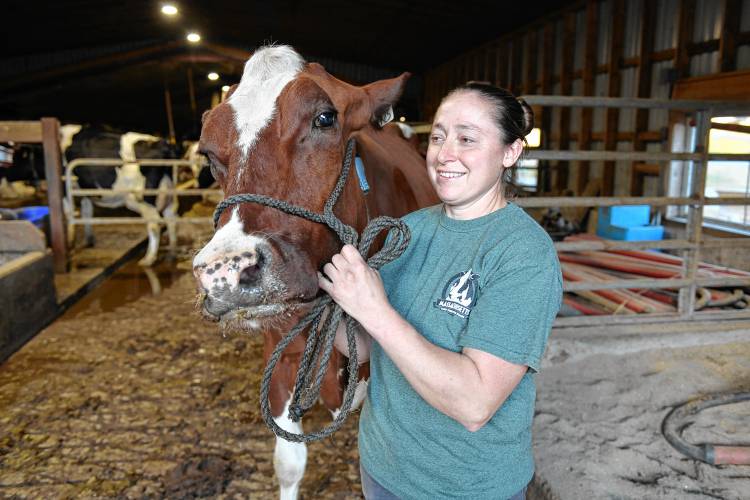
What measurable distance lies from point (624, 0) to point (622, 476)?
8.97 m

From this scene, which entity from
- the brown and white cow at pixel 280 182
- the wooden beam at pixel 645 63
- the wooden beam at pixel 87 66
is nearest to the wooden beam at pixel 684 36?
the wooden beam at pixel 645 63

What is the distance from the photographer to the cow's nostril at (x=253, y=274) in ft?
4.02

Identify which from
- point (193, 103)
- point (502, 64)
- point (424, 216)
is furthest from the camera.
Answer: point (193, 103)

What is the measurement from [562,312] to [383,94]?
316cm

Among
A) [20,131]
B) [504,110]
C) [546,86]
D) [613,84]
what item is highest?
[546,86]

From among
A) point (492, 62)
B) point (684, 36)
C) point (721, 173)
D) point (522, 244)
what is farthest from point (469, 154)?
point (492, 62)

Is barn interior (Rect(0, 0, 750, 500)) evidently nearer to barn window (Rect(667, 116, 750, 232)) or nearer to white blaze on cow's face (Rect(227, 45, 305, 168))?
barn window (Rect(667, 116, 750, 232))

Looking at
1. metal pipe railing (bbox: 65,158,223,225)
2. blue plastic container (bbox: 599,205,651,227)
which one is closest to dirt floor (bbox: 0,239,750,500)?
metal pipe railing (bbox: 65,158,223,225)

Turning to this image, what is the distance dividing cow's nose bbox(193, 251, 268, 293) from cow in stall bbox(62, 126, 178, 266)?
691 centimetres

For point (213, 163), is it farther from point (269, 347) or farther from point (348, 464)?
point (348, 464)

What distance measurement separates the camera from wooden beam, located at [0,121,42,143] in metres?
6.04

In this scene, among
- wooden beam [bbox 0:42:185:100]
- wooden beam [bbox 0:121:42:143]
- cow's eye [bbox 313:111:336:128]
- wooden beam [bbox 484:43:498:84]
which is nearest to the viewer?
cow's eye [bbox 313:111:336:128]

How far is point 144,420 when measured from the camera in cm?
332

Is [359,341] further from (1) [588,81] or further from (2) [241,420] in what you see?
(1) [588,81]
